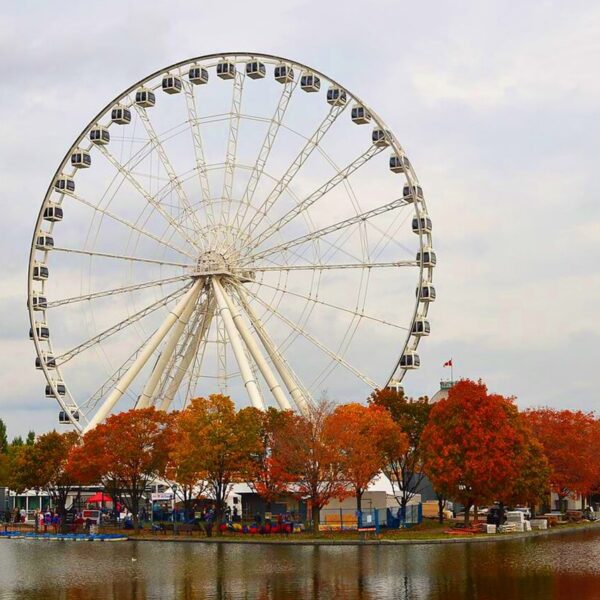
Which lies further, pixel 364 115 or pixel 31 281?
pixel 31 281

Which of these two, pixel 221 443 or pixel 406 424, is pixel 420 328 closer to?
pixel 406 424

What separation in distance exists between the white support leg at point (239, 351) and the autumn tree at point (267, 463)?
3.57 feet

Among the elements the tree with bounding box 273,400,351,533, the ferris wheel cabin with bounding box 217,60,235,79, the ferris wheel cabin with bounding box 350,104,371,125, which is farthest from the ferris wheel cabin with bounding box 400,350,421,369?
the ferris wheel cabin with bounding box 217,60,235,79

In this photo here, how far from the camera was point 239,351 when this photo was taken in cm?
8138

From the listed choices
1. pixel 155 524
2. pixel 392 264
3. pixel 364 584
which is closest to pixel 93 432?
pixel 155 524

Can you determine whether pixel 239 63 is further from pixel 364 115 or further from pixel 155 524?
pixel 155 524

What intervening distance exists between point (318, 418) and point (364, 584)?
3610cm

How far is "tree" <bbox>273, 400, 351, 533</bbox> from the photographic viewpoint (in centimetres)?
7750

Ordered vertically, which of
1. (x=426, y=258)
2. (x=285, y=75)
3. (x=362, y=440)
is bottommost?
(x=362, y=440)

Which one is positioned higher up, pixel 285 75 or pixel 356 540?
pixel 285 75

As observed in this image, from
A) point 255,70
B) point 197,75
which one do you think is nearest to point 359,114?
point 255,70

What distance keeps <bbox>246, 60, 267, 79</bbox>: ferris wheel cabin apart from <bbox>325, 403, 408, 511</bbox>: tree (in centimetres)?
2445

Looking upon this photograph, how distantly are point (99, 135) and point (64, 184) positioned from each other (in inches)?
182

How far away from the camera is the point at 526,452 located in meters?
81.1
